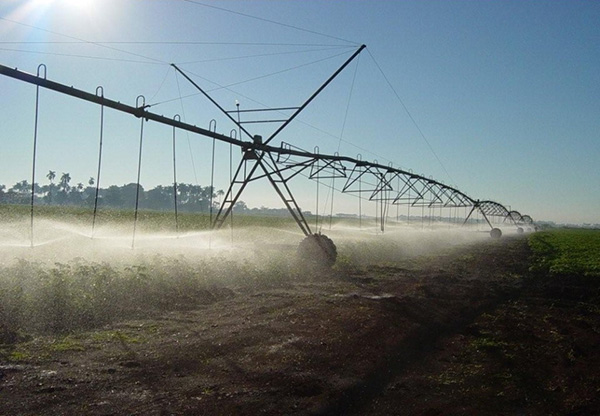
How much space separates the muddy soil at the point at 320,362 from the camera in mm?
5793

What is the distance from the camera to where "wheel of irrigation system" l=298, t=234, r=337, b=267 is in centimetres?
1908

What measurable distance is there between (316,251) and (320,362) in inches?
462

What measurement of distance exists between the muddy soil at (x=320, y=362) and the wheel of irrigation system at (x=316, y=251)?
6.52m

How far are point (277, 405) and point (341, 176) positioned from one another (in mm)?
17144

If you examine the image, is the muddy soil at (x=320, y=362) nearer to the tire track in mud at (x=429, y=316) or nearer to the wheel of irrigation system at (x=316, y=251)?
the tire track in mud at (x=429, y=316)

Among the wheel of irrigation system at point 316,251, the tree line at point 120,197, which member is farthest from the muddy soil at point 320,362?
the tree line at point 120,197

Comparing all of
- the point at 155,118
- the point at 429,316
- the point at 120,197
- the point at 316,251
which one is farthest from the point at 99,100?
the point at 120,197

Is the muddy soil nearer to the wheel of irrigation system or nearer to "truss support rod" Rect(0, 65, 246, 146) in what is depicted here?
"truss support rod" Rect(0, 65, 246, 146)

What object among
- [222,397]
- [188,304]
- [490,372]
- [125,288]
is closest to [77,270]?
[125,288]

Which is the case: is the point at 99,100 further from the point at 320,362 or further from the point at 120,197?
the point at 120,197

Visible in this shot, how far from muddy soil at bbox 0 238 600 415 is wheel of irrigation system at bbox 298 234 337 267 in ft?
21.4

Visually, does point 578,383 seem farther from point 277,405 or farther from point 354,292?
point 354,292

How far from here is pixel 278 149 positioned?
18.7 metres

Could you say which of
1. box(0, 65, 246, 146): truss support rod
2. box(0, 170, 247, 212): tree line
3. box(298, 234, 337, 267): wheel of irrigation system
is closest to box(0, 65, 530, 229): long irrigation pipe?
box(0, 65, 246, 146): truss support rod
